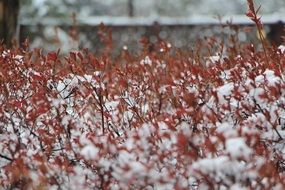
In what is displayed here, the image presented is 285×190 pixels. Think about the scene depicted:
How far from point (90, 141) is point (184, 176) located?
1.67ft

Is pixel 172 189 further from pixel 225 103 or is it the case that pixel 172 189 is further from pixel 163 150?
pixel 225 103

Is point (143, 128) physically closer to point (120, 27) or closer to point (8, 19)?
point (8, 19)

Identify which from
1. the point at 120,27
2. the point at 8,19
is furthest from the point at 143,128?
the point at 120,27

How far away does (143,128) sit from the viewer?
3104 mm

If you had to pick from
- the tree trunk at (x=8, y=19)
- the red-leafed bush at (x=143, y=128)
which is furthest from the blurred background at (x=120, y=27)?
the red-leafed bush at (x=143, y=128)

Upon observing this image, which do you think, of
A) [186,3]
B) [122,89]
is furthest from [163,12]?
[122,89]

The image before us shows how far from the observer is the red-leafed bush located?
2.76 m

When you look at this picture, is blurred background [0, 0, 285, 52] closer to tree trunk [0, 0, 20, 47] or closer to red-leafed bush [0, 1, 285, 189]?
tree trunk [0, 0, 20, 47]

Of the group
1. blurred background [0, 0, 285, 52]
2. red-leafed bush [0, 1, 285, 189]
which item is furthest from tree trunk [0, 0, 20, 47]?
red-leafed bush [0, 1, 285, 189]

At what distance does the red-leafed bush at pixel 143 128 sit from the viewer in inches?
109

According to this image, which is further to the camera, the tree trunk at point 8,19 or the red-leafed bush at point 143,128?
the tree trunk at point 8,19

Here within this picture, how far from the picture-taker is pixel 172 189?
9.75ft

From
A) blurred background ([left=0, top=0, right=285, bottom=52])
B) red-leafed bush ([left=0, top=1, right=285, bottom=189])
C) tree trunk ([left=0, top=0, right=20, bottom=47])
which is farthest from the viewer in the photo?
blurred background ([left=0, top=0, right=285, bottom=52])

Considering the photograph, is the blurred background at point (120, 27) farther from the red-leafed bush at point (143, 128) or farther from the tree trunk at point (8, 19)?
the red-leafed bush at point (143, 128)
